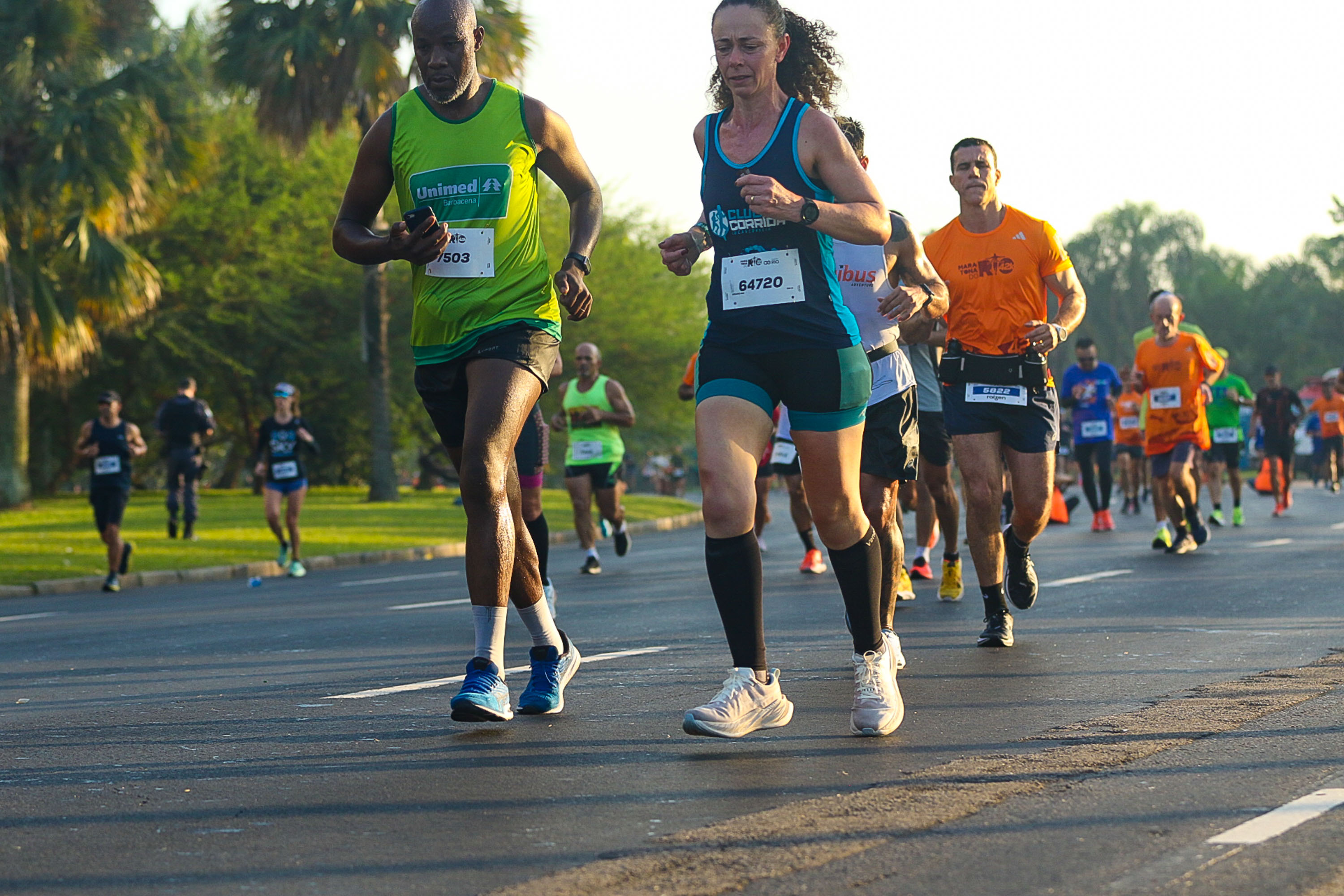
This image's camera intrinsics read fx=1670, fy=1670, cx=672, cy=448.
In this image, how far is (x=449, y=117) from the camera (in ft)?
18.1

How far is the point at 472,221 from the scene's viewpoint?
546cm

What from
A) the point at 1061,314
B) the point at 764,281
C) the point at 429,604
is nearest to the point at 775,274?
the point at 764,281

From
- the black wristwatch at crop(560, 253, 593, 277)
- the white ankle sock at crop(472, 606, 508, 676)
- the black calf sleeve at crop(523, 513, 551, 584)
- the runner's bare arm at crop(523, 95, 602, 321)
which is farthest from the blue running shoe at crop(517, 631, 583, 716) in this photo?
the black calf sleeve at crop(523, 513, 551, 584)

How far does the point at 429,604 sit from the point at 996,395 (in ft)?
16.3

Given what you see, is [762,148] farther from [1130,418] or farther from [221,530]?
[221,530]

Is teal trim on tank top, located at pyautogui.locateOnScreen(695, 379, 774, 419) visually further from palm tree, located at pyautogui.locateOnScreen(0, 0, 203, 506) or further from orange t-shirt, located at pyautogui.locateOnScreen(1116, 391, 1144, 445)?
palm tree, located at pyautogui.locateOnScreen(0, 0, 203, 506)

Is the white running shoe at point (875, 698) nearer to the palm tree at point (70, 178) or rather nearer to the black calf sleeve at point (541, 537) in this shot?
the black calf sleeve at point (541, 537)

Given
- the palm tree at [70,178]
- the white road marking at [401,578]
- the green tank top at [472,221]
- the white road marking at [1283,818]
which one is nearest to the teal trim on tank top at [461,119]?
the green tank top at [472,221]

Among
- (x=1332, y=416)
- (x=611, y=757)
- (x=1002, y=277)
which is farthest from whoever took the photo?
(x=1332, y=416)

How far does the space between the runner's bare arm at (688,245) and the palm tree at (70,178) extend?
21568mm

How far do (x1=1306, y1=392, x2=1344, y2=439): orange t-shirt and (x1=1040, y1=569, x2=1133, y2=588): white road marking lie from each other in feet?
51.5

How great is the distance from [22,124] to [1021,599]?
21736mm

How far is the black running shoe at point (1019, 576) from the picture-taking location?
26.0 ft

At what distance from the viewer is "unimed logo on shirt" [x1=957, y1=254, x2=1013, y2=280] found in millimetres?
7723
